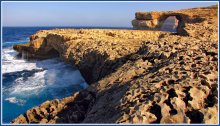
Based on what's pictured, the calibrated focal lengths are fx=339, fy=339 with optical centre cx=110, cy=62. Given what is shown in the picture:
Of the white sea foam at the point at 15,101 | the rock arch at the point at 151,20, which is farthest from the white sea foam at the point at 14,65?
the rock arch at the point at 151,20

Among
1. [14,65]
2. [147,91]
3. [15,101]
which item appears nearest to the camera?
[147,91]

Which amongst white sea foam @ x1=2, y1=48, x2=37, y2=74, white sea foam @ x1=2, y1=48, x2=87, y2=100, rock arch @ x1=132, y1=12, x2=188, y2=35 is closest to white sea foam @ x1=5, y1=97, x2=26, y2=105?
white sea foam @ x1=2, y1=48, x2=87, y2=100

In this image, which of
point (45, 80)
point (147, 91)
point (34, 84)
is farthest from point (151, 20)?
point (147, 91)

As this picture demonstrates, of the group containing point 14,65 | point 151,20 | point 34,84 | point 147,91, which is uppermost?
point 151,20

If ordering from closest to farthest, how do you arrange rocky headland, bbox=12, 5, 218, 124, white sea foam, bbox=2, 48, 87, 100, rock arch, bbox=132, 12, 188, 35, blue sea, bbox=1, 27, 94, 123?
rocky headland, bbox=12, 5, 218, 124
blue sea, bbox=1, 27, 94, 123
white sea foam, bbox=2, 48, 87, 100
rock arch, bbox=132, 12, 188, 35

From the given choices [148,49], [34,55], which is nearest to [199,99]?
[148,49]

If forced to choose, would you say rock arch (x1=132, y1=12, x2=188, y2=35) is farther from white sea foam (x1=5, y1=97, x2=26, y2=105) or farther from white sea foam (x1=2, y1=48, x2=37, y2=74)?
white sea foam (x1=5, y1=97, x2=26, y2=105)

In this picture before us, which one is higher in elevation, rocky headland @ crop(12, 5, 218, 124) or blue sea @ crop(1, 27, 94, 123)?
rocky headland @ crop(12, 5, 218, 124)

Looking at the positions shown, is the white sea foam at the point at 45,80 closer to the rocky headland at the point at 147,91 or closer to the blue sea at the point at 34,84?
the blue sea at the point at 34,84

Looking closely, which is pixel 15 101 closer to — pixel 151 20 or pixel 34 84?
pixel 34 84
